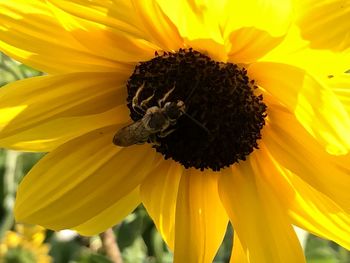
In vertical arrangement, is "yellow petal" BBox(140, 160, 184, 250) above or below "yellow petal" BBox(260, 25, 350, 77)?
below

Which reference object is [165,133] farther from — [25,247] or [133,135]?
[25,247]

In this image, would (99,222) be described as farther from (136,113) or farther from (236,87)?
(236,87)

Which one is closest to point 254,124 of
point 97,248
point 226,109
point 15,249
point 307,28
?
point 226,109

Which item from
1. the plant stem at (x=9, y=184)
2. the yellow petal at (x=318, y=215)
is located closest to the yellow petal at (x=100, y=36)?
the yellow petal at (x=318, y=215)

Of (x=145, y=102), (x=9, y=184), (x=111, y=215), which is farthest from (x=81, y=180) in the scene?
(x=9, y=184)

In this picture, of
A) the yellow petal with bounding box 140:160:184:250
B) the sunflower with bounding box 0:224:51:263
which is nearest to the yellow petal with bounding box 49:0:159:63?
the yellow petal with bounding box 140:160:184:250

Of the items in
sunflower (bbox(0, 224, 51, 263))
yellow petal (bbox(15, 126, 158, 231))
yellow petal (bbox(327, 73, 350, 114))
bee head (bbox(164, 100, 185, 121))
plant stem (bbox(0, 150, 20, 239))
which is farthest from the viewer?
sunflower (bbox(0, 224, 51, 263))

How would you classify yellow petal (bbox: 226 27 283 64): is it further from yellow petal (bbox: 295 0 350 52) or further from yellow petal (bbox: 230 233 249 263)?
yellow petal (bbox: 230 233 249 263)
